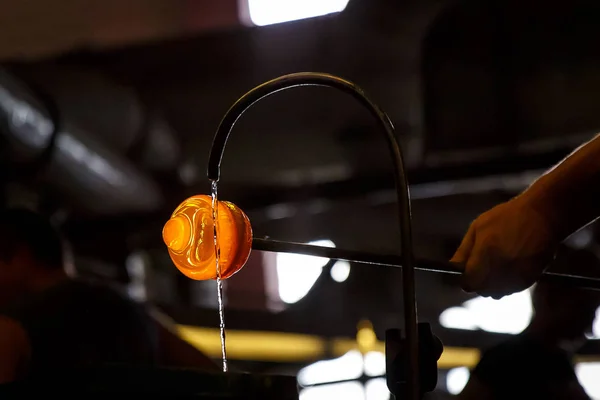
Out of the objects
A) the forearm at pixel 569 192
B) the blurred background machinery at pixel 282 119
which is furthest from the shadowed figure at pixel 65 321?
Answer: the forearm at pixel 569 192

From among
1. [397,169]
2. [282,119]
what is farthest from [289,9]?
[397,169]

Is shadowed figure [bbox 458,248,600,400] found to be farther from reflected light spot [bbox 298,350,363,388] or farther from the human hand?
reflected light spot [bbox 298,350,363,388]

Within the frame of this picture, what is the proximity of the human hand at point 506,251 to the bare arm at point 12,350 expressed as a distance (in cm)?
78

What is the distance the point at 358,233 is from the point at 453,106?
1166mm

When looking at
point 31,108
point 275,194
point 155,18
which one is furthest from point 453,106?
point 31,108

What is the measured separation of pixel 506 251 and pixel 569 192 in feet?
0.36

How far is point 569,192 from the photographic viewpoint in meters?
0.91

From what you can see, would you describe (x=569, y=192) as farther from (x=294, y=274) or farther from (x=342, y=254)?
(x=294, y=274)

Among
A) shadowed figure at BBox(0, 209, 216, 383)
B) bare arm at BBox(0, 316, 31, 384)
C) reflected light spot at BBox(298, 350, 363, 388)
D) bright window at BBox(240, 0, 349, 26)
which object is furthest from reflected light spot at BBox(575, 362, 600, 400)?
bare arm at BBox(0, 316, 31, 384)

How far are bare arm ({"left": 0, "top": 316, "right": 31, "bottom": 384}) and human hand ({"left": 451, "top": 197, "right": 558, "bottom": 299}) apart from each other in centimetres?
78

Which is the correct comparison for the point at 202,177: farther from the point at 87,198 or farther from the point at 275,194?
the point at 87,198

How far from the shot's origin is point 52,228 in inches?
71.1

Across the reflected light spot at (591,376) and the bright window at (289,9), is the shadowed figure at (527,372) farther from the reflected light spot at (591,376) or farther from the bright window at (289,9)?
the reflected light spot at (591,376)

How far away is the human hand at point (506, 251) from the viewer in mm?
865
